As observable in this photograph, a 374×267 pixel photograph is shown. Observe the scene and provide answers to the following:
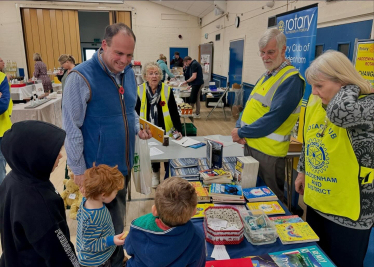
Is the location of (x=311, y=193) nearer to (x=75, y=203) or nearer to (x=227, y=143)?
(x=227, y=143)

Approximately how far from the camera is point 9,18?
11219 millimetres

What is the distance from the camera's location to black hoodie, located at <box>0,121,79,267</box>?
107 centimetres

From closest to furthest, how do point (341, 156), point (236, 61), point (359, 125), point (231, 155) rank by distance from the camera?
1. point (359, 125)
2. point (341, 156)
3. point (231, 155)
4. point (236, 61)

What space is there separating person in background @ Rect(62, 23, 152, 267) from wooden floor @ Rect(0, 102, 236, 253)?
1.34 m

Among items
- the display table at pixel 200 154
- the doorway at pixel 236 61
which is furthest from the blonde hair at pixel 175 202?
the doorway at pixel 236 61

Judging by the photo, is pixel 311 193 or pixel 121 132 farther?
pixel 121 132

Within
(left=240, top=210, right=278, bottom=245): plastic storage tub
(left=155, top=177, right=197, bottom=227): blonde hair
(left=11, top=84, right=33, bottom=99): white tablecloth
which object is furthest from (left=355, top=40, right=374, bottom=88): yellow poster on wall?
(left=11, top=84, right=33, bottom=99): white tablecloth

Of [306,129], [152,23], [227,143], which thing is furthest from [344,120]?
[152,23]

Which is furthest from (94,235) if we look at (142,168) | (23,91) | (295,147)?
(23,91)

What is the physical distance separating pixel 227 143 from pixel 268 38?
4.41 feet

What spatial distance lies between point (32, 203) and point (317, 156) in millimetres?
1390

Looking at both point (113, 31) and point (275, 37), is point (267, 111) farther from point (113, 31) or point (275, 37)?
point (113, 31)

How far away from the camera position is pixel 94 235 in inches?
58.1

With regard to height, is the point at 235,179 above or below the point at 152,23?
below
